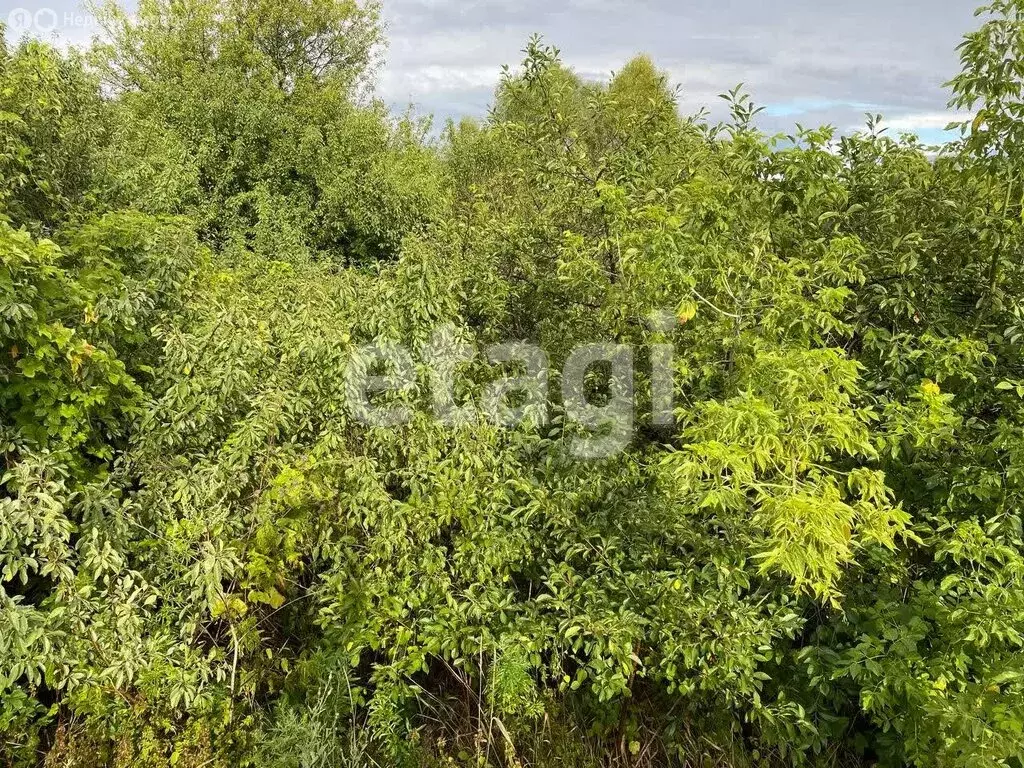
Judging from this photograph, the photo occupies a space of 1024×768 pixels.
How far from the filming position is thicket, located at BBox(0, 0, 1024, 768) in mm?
2551

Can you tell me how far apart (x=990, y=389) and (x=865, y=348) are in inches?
21.8

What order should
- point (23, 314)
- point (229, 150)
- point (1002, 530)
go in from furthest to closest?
point (229, 150), point (23, 314), point (1002, 530)

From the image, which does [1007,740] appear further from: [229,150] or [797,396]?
[229,150]

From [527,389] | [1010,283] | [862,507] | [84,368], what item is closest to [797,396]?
[862,507]

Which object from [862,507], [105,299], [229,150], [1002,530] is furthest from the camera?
[229,150]

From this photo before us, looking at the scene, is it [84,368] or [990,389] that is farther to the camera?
[84,368]

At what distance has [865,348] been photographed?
3080mm

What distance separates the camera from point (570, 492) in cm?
289

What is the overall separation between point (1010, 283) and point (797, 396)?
163 cm

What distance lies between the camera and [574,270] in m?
3.17

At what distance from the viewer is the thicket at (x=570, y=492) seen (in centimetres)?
255

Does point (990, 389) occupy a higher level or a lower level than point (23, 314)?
lower

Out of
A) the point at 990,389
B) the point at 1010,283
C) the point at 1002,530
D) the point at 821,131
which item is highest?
the point at 821,131

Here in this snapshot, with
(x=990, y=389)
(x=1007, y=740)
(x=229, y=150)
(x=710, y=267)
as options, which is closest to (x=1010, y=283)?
(x=990, y=389)
